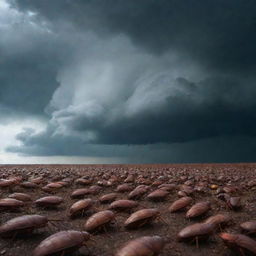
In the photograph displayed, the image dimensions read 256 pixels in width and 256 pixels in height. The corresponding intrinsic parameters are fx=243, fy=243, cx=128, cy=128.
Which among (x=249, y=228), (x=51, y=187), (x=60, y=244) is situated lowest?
(x=249, y=228)

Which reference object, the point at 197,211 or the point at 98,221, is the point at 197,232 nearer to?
the point at 197,211

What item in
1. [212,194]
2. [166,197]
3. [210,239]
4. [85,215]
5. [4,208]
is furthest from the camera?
[212,194]

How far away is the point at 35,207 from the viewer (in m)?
5.95

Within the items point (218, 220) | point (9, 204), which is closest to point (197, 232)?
point (218, 220)

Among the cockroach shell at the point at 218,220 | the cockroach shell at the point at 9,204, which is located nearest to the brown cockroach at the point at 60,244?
the cockroach shell at the point at 9,204

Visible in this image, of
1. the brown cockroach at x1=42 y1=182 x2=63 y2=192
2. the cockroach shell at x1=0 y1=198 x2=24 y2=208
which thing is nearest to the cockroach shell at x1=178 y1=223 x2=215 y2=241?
the cockroach shell at x1=0 y1=198 x2=24 y2=208

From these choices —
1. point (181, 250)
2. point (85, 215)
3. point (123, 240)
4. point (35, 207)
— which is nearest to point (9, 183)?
point (35, 207)

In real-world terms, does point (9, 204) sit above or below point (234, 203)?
above

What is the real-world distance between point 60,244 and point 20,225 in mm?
990

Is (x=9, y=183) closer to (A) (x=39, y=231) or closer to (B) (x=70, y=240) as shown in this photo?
(A) (x=39, y=231)

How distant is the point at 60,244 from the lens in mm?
3291

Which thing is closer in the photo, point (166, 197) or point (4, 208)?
point (4, 208)

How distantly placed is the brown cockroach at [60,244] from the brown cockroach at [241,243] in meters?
2.21

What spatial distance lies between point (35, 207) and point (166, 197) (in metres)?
3.53
